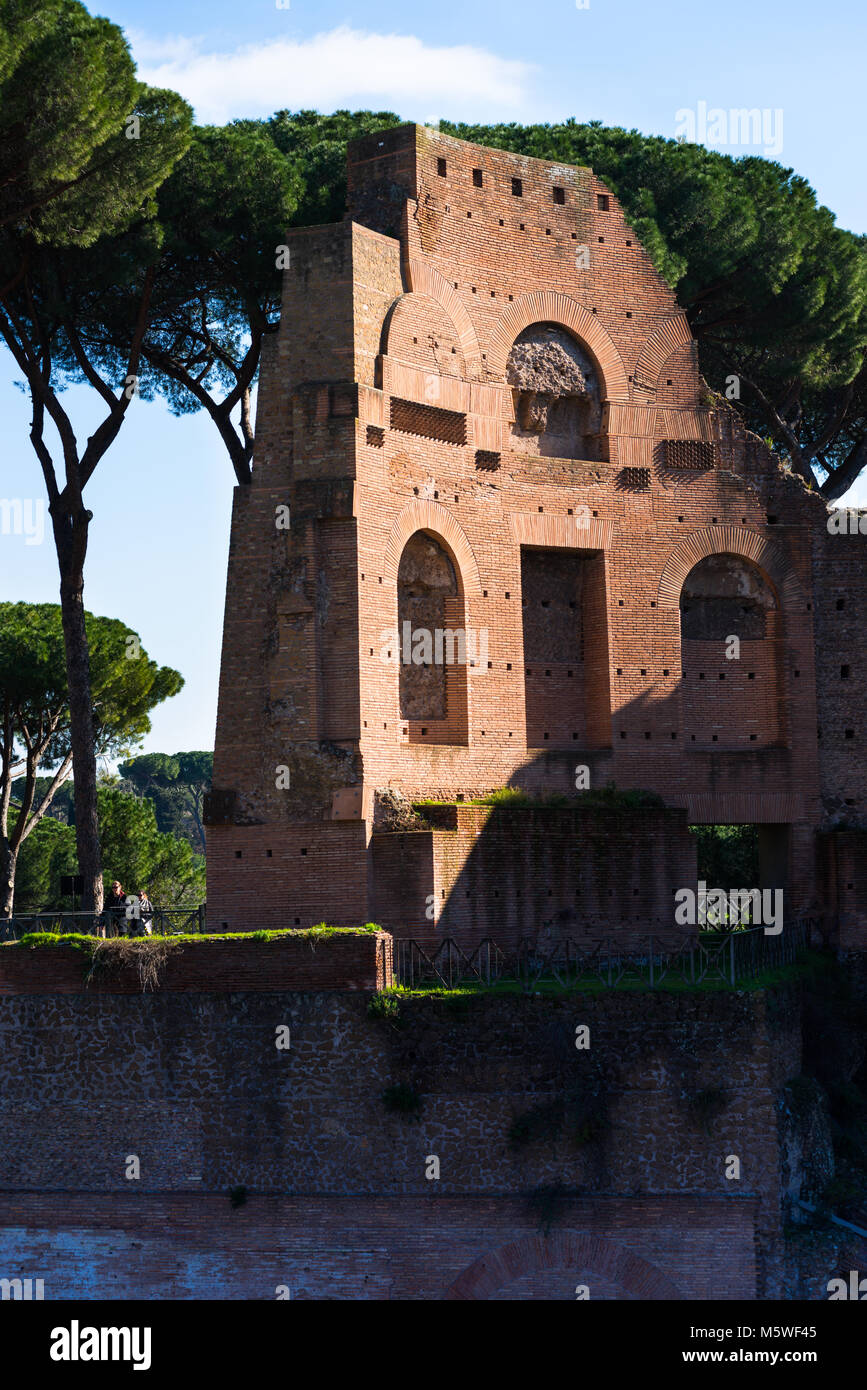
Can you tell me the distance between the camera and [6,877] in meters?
28.3

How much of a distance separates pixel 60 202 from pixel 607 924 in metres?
10.6

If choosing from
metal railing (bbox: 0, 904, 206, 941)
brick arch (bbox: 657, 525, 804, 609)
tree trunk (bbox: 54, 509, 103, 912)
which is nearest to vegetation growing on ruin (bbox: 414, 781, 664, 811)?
brick arch (bbox: 657, 525, 804, 609)

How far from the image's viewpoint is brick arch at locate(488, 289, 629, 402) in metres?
22.5

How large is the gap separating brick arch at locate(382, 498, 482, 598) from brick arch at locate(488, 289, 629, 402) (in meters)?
2.33

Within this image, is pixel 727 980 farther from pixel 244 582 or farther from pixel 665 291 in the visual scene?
pixel 665 291

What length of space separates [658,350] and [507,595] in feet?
14.2

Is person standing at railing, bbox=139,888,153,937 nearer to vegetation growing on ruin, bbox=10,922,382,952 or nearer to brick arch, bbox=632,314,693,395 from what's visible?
vegetation growing on ruin, bbox=10,922,382,952

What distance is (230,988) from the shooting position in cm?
1731

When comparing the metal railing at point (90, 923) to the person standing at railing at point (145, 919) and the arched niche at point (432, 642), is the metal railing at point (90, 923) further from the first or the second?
the arched niche at point (432, 642)

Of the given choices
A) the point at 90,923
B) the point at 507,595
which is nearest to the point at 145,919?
the point at 90,923

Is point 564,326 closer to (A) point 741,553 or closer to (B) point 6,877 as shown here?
(A) point 741,553

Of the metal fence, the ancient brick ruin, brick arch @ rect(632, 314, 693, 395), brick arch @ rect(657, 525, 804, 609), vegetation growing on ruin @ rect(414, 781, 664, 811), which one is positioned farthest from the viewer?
brick arch @ rect(632, 314, 693, 395)

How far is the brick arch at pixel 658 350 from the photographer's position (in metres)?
23.6
